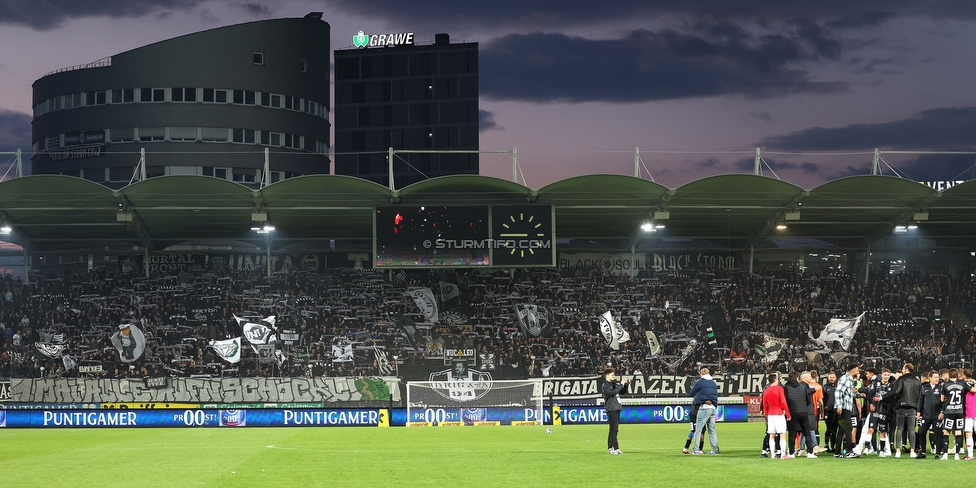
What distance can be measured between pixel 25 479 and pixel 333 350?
2677 cm

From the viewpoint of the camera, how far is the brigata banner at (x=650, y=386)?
125 feet

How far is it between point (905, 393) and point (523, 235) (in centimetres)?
2218

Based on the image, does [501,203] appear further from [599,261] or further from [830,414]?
[830,414]

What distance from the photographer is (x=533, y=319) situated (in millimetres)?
46688

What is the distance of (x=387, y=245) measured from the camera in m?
40.5

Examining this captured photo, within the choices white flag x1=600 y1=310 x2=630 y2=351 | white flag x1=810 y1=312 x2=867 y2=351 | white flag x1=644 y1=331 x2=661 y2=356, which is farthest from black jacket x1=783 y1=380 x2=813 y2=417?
white flag x1=810 y1=312 x2=867 y2=351

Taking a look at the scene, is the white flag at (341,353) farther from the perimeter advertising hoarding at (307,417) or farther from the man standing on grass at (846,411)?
A: the man standing on grass at (846,411)

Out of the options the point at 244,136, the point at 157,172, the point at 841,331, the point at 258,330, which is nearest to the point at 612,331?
the point at 841,331

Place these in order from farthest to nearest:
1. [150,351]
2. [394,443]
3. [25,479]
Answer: [150,351] < [394,443] < [25,479]

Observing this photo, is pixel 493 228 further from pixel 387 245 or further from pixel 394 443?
pixel 394 443

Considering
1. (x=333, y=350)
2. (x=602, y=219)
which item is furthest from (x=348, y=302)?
(x=602, y=219)

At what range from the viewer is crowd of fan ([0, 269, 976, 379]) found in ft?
141

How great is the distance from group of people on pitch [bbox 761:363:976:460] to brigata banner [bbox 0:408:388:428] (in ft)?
64.8

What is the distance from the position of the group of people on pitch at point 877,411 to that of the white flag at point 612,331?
24.0m
